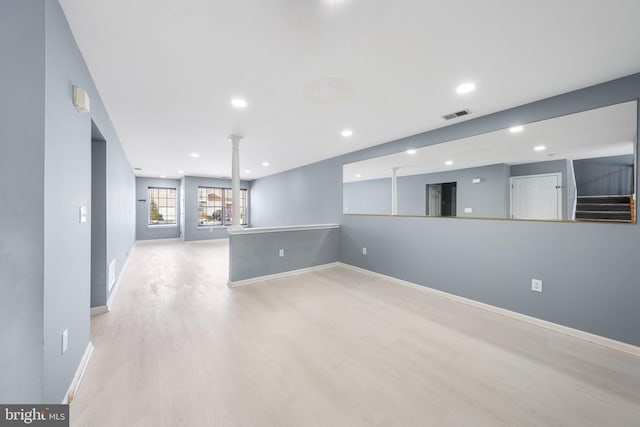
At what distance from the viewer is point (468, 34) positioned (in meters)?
1.63

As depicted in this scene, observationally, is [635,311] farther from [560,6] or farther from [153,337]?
[153,337]

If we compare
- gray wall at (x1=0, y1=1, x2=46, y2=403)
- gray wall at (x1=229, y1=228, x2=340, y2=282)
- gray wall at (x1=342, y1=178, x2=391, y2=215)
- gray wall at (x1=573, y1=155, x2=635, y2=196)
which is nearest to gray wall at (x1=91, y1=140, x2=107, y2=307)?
gray wall at (x1=229, y1=228, x2=340, y2=282)

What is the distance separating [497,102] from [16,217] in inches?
159

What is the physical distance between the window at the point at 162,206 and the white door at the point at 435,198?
366 inches

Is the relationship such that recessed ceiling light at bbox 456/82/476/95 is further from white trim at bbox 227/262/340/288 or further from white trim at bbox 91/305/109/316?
white trim at bbox 91/305/109/316

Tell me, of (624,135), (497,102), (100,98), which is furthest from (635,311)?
(100,98)

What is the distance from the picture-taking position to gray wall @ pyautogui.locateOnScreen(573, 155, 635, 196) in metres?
4.73

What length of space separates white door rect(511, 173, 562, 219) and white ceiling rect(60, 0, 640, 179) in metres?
3.25

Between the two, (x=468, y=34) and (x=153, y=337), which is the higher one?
(x=468, y=34)

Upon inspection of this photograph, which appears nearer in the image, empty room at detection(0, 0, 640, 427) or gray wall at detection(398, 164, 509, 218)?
empty room at detection(0, 0, 640, 427)

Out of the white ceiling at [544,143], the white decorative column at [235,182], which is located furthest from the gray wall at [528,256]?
the white decorative column at [235,182]

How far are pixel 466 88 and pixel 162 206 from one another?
399 inches

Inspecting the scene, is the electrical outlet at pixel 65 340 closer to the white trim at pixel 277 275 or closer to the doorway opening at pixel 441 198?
the white trim at pixel 277 275

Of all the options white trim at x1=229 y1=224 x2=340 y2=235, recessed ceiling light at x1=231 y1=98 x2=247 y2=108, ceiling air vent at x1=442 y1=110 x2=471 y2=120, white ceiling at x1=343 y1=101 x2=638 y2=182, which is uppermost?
recessed ceiling light at x1=231 y1=98 x2=247 y2=108
